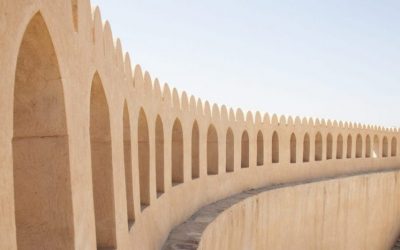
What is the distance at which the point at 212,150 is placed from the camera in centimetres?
792

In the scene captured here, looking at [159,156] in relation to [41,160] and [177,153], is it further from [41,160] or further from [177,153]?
[41,160]

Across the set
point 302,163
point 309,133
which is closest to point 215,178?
point 302,163

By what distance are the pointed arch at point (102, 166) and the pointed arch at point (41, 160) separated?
2.93 feet

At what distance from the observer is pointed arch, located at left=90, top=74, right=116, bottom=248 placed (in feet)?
10.3

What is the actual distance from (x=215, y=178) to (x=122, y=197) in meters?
4.33

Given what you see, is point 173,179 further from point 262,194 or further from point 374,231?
point 374,231

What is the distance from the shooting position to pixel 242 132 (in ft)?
29.9

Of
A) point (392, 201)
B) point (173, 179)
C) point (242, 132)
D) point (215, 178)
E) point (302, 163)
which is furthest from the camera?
point (392, 201)

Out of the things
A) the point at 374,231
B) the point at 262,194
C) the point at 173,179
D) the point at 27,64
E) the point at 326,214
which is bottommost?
the point at 374,231

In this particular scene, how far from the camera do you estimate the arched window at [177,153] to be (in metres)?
6.32

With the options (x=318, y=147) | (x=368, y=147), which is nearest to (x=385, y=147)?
(x=368, y=147)

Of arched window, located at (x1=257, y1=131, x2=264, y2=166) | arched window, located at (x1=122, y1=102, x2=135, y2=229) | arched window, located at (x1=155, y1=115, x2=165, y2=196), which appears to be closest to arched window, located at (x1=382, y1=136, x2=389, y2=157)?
arched window, located at (x1=257, y1=131, x2=264, y2=166)

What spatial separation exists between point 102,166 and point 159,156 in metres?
2.27

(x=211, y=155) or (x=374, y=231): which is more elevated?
(x=211, y=155)
